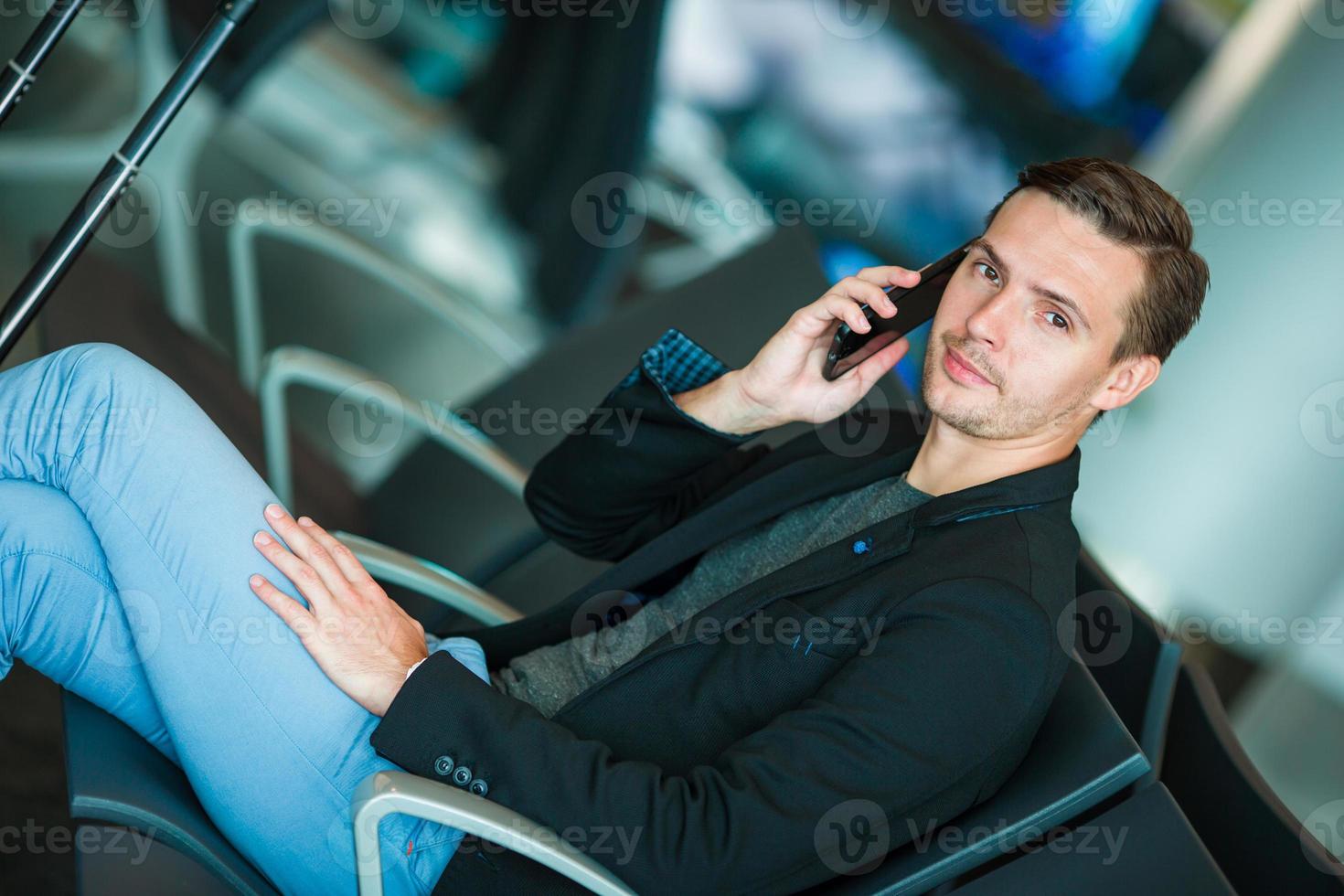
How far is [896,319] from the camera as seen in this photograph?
5.21 ft

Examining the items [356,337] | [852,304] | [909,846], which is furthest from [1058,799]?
[356,337]

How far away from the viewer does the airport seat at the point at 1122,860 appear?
1.15m

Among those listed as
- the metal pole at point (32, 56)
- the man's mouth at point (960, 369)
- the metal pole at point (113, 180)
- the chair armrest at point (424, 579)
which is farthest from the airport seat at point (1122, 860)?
the metal pole at point (32, 56)

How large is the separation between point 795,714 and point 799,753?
0.15 feet

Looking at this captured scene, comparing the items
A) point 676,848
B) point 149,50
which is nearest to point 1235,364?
point 676,848

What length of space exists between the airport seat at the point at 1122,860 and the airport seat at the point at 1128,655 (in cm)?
26

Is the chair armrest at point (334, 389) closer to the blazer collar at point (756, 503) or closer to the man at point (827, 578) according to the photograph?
the man at point (827, 578)

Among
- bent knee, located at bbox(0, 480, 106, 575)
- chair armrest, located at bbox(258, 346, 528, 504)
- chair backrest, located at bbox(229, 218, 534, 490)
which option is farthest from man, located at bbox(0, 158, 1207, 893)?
chair backrest, located at bbox(229, 218, 534, 490)

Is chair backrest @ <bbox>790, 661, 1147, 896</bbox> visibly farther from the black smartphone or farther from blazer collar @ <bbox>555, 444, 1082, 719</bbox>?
the black smartphone

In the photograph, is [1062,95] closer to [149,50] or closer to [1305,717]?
[1305,717]

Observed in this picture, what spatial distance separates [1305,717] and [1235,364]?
75cm

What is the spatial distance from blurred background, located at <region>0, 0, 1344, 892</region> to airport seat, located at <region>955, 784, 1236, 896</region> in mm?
976

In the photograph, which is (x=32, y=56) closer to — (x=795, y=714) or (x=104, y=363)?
(x=104, y=363)

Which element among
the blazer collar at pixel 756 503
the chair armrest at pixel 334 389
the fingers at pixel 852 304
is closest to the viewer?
the fingers at pixel 852 304
